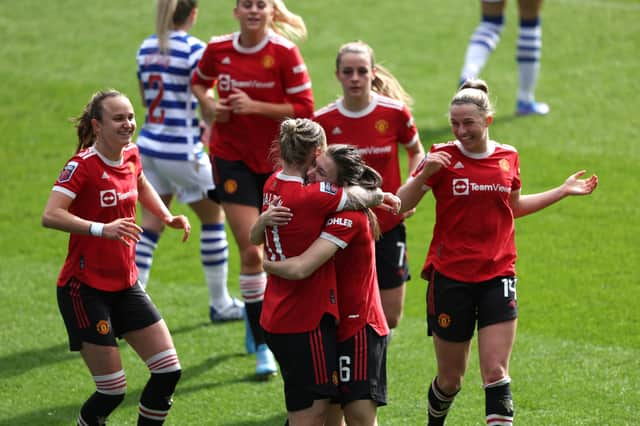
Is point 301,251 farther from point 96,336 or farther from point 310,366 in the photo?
point 96,336

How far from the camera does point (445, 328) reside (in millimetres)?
5609

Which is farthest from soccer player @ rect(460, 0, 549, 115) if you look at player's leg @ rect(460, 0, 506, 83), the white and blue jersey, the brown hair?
the brown hair

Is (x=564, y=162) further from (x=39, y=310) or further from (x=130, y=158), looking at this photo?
(x=130, y=158)

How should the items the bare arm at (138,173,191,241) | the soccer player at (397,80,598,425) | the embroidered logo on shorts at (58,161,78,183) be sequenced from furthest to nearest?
the bare arm at (138,173,191,241) → the embroidered logo on shorts at (58,161,78,183) → the soccer player at (397,80,598,425)

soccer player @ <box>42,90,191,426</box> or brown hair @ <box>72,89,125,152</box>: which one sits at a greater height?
brown hair @ <box>72,89,125,152</box>

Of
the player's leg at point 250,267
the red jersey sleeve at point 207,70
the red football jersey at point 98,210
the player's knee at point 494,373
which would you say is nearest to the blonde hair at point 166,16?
the red jersey sleeve at point 207,70

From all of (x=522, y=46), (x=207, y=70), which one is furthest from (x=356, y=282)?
(x=522, y=46)

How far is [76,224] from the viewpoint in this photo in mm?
5367

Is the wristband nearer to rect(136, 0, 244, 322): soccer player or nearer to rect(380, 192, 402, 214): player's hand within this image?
rect(380, 192, 402, 214): player's hand

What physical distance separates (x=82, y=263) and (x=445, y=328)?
2.01m

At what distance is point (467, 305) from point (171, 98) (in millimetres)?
3381

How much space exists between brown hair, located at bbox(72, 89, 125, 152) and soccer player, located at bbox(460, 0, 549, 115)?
7077 mm

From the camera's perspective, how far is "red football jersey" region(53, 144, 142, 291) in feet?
18.3

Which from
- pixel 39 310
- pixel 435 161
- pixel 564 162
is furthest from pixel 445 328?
pixel 564 162
